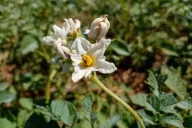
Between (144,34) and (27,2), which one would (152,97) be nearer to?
(27,2)

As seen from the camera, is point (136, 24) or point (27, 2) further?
point (136, 24)

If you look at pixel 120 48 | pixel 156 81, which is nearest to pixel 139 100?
Result: pixel 156 81

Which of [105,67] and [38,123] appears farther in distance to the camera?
[38,123]

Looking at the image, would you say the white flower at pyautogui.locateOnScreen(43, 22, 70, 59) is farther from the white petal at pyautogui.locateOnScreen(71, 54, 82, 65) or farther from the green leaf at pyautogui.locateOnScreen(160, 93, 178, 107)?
the green leaf at pyautogui.locateOnScreen(160, 93, 178, 107)

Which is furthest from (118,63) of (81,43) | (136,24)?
(81,43)

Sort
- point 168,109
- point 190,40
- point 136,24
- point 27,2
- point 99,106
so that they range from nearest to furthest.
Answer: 1. point 168,109
2. point 99,106
3. point 27,2
4. point 136,24
5. point 190,40

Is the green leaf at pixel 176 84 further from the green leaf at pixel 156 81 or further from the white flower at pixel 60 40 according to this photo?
the white flower at pixel 60 40

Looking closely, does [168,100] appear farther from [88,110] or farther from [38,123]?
[38,123]
